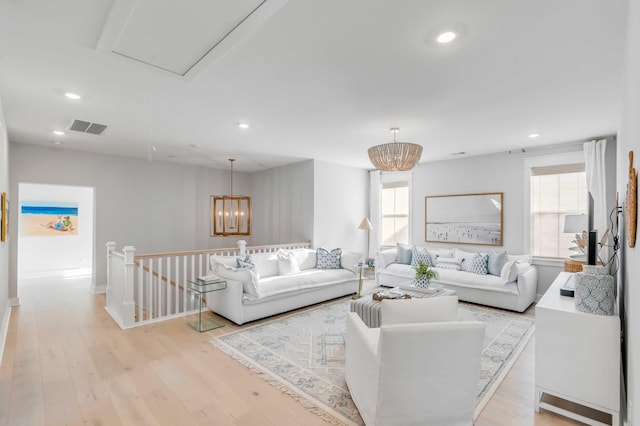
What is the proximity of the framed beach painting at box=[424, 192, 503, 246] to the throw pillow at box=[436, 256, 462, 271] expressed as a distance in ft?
1.93

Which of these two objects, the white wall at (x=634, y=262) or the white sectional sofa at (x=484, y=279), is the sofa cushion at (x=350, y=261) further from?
the white wall at (x=634, y=262)

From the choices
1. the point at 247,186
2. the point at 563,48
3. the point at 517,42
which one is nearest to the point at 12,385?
the point at 517,42

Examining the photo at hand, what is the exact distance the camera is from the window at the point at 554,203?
496 cm

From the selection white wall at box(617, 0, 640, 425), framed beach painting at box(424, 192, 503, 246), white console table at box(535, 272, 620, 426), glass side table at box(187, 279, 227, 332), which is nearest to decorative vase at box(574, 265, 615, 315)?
white console table at box(535, 272, 620, 426)

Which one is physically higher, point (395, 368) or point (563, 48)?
point (563, 48)

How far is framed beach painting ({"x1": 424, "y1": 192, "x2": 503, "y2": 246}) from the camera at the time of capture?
225 inches

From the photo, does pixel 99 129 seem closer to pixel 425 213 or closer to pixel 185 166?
pixel 185 166

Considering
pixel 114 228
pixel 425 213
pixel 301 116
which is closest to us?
pixel 301 116

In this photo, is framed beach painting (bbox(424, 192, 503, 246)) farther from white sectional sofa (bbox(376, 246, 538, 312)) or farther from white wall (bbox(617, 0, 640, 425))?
white wall (bbox(617, 0, 640, 425))

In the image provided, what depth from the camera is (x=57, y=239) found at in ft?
26.9

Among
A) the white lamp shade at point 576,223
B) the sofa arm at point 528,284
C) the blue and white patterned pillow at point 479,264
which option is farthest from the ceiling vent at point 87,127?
the white lamp shade at point 576,223

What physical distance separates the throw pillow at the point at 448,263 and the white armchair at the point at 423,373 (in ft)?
12.6

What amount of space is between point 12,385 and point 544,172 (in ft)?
24.0

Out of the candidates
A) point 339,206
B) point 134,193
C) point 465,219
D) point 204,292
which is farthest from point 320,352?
point 134,193
